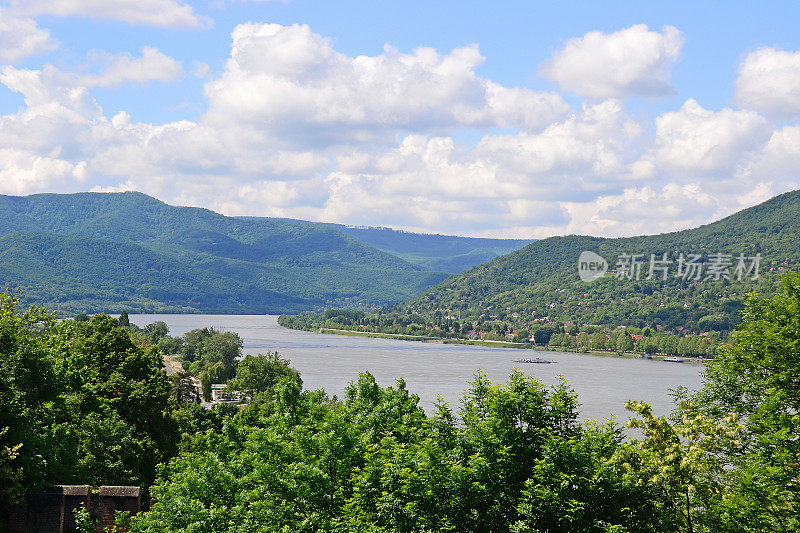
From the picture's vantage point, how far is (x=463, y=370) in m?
118

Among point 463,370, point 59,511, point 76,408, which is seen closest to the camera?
point 59,511

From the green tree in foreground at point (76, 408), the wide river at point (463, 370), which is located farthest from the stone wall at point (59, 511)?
the wide river at point (463, 370)

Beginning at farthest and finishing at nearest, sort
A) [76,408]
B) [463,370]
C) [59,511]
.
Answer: [463,370] < [76,408] < [59,511]

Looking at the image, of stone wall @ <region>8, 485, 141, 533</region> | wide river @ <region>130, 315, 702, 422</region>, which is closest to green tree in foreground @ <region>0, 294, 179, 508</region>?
stone wall @ <region>8, 485, 141, 533</region>

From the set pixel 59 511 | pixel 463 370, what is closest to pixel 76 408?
pixel 59 511

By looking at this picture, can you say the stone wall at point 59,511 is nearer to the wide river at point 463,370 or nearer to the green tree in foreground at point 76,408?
the green tree in foreground at point 76,408

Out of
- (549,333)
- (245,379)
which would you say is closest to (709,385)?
(245,379)

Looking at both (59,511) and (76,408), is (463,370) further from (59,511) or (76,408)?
(59,511)

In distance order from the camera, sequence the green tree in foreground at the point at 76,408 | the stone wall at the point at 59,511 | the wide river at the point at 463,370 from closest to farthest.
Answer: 1. the stone wall at the point at 59,511
2. the green tree in foreground at the point at 76,408
3. the wide river at the point at 463,370

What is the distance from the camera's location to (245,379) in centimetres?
8169

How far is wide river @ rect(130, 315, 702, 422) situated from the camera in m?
84.9

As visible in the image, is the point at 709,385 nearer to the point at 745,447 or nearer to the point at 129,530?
the point at 745,447

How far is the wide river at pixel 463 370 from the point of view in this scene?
84.9 m

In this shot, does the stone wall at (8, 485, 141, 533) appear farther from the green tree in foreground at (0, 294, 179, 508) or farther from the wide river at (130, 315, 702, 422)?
the wide river at (130, 315, 702, 422)
